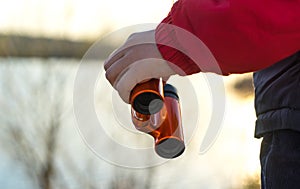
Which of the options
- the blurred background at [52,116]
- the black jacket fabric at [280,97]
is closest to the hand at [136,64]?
the black jacket fabric at [280,97]

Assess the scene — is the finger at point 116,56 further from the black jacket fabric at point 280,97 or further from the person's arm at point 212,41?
the black jacket fabric at point 280,97

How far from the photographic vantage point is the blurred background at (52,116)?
15.4 ft

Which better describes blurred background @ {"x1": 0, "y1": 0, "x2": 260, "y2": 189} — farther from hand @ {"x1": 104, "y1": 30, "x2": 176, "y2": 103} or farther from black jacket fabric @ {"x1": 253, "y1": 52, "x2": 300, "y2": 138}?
hand @ {"x1": 104, "y1": 30, "x2": 176, "y2": 103}

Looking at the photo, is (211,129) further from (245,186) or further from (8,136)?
(8,136)

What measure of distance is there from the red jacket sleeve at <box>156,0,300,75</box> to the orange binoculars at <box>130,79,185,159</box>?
81mm

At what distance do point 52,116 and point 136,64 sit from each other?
3.99m

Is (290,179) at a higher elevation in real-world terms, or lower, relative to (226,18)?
lower

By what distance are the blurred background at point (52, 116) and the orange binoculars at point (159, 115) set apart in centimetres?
359

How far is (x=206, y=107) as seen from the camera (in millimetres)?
1369

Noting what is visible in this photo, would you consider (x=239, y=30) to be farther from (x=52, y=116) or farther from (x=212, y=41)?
(x=52, y=116)

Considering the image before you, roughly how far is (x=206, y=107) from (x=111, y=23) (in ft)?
10.4

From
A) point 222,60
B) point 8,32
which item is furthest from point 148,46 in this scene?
point 8,32

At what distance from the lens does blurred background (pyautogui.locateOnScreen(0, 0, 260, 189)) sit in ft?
15.4

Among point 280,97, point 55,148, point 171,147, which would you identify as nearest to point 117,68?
point 171,147
